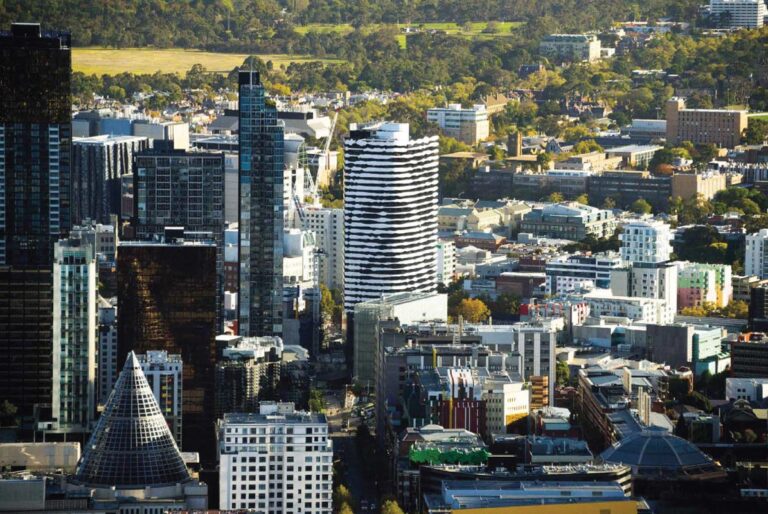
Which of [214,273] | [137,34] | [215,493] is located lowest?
[215,493]

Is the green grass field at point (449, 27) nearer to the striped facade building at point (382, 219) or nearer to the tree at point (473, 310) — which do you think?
the tree at point (473, 310)

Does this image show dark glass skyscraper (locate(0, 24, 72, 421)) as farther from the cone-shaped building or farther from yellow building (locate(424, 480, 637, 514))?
yellow building (locate(424, 480, 637, 514))

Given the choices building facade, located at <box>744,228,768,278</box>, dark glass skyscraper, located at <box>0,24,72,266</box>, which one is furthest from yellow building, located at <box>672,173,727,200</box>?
dark glass skyscraper, located at <box>0,24,72,266</box>

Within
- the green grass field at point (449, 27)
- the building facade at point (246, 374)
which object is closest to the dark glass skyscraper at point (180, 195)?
the building facade at point (246, 374)

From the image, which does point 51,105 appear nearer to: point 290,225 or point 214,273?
point 214,273

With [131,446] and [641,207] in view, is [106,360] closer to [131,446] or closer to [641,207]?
[131,446]

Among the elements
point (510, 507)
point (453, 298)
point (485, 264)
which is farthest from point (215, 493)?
point (485, 264)
